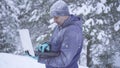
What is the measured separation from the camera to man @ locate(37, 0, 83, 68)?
10.3 feet

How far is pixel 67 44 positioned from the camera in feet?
10.2

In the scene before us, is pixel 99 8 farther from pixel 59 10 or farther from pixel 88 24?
pixel 59 10

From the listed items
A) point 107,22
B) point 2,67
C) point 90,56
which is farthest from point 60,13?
point 90,56

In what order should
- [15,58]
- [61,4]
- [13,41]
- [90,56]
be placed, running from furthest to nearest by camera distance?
[13,41], [90,56], [15,58], [61,4]

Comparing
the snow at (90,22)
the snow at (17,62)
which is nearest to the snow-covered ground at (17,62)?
the snow at (17,62)

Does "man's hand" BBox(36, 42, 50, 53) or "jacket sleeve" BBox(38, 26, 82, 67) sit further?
"man's hand" BBox(36, 42, 50, 53)

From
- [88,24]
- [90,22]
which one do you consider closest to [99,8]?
[90,22]

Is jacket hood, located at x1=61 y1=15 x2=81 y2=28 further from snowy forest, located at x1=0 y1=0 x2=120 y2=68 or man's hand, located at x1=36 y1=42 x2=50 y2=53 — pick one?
snowy forest, located at x1=0 y1=0 x2=120 y2=68

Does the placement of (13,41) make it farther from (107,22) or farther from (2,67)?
(2,67)

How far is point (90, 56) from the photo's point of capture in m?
12.8

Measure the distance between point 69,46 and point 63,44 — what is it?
0.27 ft

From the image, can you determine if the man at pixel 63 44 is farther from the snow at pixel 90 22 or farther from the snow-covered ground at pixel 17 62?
the snow at pixel 90 22

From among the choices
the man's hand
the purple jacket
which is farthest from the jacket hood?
the man's hand

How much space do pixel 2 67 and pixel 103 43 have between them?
6012 mm
